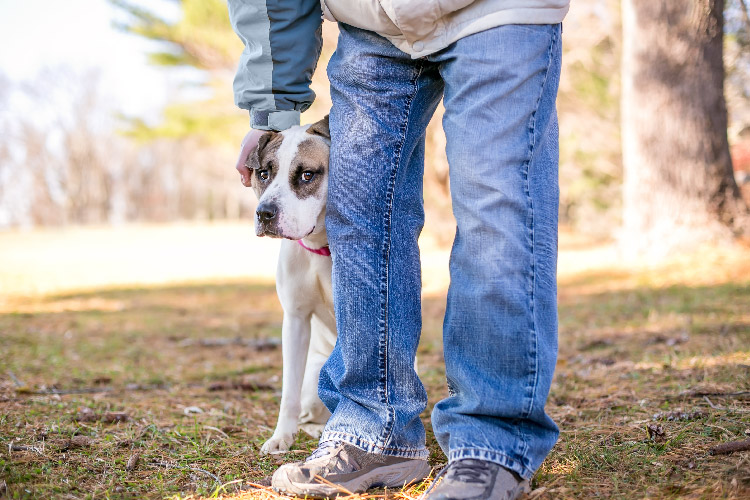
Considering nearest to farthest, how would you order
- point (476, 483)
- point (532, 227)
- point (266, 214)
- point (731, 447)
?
1. point (476, 483)
2. point (532, 227)
3. point (731, 447)
4. point (266, 214)

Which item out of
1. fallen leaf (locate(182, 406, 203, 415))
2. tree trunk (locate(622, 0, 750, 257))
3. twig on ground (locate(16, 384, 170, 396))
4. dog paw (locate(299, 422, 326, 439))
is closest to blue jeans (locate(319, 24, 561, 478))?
dog paw (locate(299, 422, 326, 439))

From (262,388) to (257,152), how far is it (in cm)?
147

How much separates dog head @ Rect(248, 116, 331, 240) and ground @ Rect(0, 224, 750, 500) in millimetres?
785

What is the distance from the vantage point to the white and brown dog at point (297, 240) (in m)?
2.21

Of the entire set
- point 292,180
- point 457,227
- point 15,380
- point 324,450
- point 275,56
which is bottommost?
point 15,380

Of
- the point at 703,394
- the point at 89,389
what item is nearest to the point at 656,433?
the point at 703,394

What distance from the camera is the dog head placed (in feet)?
7.22

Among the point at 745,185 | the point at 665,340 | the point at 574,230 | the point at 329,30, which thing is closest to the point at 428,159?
the point at 329,30

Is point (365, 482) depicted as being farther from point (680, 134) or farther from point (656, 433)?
point (680, 134)

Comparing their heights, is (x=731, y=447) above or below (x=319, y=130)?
below

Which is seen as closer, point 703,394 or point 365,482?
point 365,482

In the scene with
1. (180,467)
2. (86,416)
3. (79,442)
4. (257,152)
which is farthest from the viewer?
(86,416)

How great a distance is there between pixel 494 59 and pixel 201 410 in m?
1.95

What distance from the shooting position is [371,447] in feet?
5.84
